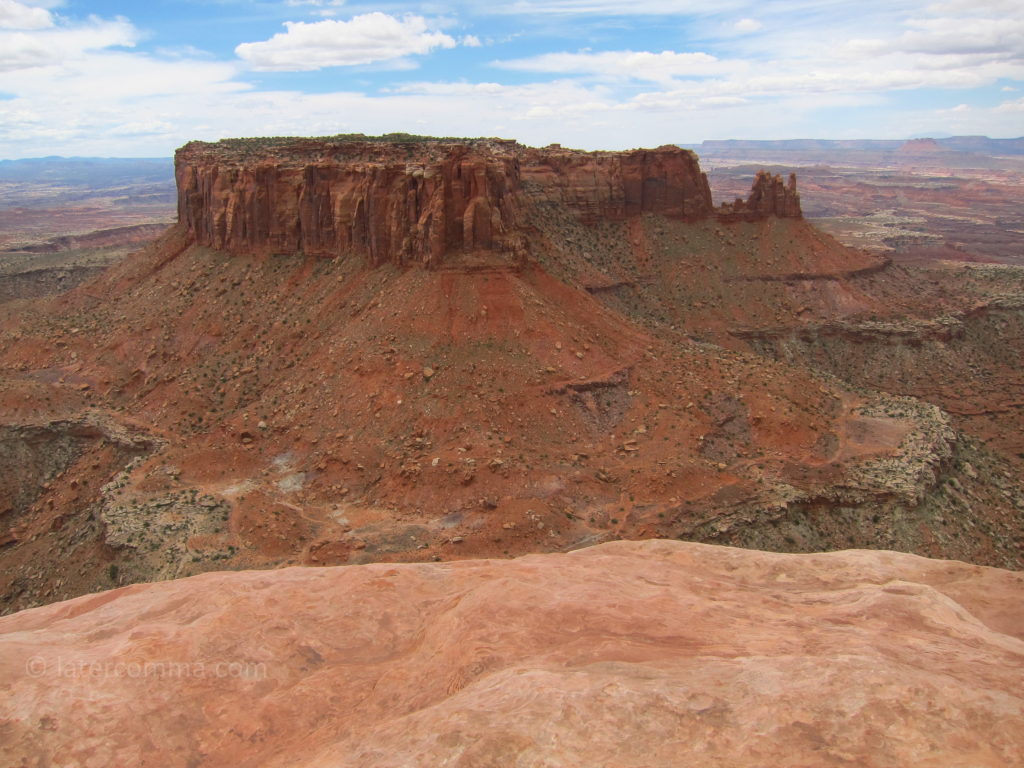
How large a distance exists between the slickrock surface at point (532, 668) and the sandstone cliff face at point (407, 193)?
2849cm

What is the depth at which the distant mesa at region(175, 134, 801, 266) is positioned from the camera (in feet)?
143

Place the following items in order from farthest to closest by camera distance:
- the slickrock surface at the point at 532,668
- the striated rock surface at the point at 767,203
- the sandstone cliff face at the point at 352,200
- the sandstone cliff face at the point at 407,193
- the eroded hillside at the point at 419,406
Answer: the striated rock surface at the point at 767,203 < the sandstone cliff face at the point at 407,193 < the sandstone cliff face at the point at 352,200 < the eroded hillside at the point at 419,406 < the slickrock surface at the point at 532,668

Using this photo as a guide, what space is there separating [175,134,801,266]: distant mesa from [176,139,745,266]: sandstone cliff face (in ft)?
0.28

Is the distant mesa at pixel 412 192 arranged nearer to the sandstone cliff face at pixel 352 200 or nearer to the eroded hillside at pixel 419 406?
the sandstone cliff face at pixel 352 200

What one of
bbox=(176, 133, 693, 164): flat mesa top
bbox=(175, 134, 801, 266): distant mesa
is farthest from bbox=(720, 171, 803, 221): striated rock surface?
bbox=(176, 133, 693, 164): flat mesa top

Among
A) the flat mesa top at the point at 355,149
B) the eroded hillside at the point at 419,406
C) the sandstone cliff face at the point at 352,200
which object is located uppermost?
the flat mesa top at the point at 355,149

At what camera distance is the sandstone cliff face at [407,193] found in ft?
143

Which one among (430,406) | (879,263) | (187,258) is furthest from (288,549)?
(879,263)

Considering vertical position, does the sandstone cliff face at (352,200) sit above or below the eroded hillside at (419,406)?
above

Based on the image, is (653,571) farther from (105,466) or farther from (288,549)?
(105,466)

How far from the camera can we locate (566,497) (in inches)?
1320

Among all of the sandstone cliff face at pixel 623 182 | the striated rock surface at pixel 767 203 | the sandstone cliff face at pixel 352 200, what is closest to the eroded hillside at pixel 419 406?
the sandstone cliff face at pixel 352 200

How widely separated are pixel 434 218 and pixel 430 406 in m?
12.0

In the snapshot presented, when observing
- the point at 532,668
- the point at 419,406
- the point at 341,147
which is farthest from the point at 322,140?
the point at 532,668
